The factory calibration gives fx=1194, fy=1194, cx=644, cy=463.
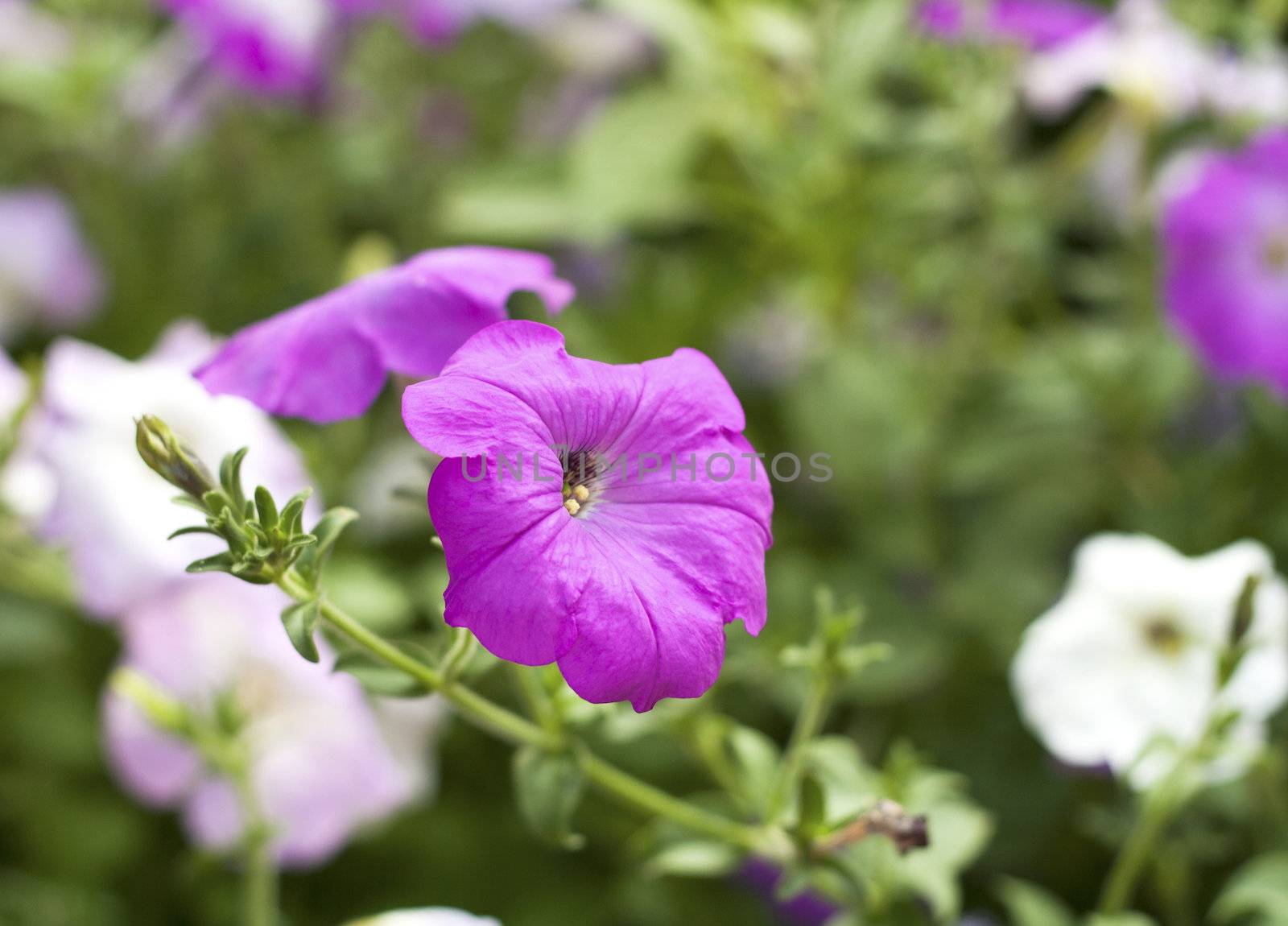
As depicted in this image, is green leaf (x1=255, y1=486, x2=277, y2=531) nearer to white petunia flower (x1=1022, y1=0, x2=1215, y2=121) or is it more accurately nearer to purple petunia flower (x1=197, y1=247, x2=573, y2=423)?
purple petunia flower (x1=197, y1=247, x2=573, y2=423)

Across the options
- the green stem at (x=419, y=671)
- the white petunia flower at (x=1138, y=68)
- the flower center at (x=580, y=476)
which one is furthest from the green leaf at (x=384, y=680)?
the white petunia flower at (x=1138, y=68)

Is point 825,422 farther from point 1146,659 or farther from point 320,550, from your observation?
point 320,550

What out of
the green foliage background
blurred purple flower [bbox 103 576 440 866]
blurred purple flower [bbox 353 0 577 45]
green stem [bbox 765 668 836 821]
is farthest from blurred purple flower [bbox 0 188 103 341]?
green stem [bbox 765 668 836 821]

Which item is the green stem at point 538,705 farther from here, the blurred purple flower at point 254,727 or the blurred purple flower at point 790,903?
the blurred purple flower at point 790,903

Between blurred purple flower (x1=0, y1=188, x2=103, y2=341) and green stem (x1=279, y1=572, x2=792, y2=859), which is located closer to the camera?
green stem (x1=279, y1=572, x2=792, y2=859)

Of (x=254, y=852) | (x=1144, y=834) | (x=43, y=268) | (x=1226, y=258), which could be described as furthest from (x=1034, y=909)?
(x=43, y=268)

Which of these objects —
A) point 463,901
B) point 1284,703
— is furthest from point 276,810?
point 1284,703
